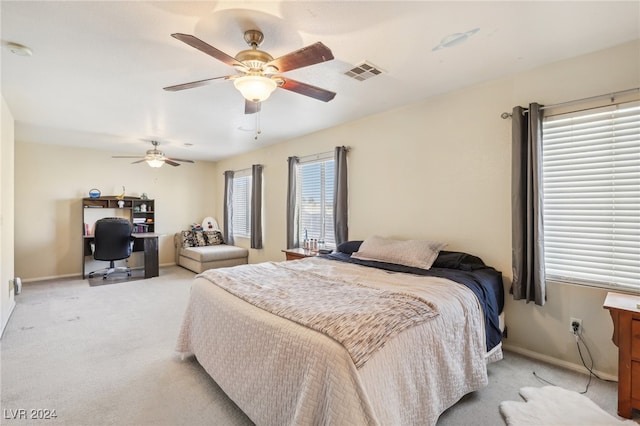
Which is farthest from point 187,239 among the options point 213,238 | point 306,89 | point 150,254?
point 306,89

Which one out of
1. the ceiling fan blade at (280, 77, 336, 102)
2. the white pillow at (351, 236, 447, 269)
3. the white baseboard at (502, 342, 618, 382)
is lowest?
the white baseboard at (502, 342, 618, 382)

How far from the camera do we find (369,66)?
254 cm

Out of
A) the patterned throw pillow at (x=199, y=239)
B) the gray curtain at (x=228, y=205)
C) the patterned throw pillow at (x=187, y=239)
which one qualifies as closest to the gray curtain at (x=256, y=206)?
the gray curtain at (x=228, y=205)

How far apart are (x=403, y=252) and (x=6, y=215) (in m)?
4.57

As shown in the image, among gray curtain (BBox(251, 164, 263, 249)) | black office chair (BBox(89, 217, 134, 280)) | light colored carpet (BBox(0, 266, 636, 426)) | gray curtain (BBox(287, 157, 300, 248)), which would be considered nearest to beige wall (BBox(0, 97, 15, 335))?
light colored carpet (BBox(0, 266, 636, 426))

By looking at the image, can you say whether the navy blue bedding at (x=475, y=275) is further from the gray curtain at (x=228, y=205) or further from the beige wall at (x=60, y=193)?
the beige wall at (x=60, y=193)

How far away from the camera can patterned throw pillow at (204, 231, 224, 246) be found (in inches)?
274

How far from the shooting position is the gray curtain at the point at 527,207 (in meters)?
2.48

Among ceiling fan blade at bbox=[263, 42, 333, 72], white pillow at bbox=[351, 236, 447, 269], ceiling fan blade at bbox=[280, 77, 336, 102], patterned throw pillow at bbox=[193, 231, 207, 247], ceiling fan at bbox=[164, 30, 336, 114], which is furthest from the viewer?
patterned throw pillow at bbox=[193, 231, 207, 247]

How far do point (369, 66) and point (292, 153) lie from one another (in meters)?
2.82

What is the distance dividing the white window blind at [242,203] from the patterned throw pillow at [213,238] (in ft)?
1.53

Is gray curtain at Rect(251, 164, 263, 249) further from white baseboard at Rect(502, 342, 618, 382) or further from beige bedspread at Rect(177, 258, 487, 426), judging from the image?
white baseboard at Rect(502, 342, 618, 382)

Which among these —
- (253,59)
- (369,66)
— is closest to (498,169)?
(369,66)

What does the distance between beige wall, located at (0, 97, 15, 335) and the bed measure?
2459mm
